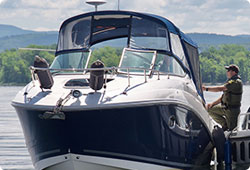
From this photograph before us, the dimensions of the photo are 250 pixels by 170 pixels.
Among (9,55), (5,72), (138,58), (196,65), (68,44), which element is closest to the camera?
(138,58)

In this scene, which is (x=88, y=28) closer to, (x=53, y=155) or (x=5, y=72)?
(x=53, y=155)

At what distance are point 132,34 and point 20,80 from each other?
70.2 m

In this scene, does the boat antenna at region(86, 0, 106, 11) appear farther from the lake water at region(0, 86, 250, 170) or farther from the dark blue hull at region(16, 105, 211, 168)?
the lake water at region(0, 86, 250, 170)

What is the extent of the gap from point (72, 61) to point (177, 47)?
6.99 feet

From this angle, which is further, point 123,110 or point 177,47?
point 177,47

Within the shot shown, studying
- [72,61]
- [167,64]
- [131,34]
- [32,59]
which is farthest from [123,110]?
[32,59]

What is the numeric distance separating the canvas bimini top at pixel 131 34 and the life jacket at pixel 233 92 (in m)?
0.62

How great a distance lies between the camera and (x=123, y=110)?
9.55 metres

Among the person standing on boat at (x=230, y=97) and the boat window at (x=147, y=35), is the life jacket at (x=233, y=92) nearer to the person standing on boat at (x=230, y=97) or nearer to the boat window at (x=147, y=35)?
the person standing on boat at (x=230, y=97)

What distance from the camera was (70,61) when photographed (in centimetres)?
1183

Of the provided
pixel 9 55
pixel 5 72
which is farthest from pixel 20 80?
pixel 9 55

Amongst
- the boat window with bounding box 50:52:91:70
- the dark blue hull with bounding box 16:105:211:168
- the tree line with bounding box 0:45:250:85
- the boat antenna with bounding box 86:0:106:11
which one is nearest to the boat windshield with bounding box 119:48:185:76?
the boat window with bounding box 50:52:91:70

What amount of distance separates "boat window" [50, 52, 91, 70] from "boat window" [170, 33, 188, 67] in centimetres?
171

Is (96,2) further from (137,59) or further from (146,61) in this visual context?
(146,61)
